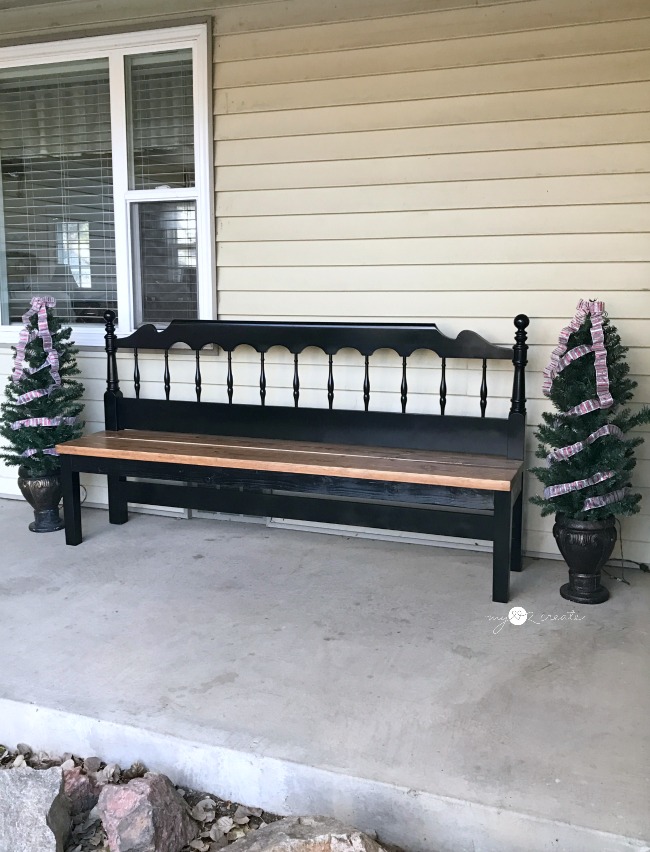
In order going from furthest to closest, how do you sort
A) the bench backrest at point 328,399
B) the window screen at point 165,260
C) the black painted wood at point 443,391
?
1. the window screen at point 165,260
2. the black painted wood at point 443,391
3. the bench backrest at point 328,399

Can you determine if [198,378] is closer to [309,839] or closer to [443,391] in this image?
[443,391]

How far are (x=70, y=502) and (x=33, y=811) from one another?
1.94 meters

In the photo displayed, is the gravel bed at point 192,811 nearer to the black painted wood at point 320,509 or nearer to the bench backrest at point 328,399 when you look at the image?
the black painted wood at point 320,509

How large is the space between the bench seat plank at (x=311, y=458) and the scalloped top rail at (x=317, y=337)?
0.45 m

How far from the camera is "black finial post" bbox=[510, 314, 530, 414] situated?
10.3ft

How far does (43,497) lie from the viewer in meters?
3.83

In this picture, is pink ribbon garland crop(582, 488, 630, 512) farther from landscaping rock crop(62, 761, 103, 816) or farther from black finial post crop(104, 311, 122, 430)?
black finial post crop(104, 311, 122, 430)

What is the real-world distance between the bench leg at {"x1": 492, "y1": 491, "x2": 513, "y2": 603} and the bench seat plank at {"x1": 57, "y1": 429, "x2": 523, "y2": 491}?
0.06 m

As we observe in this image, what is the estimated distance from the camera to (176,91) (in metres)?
3.82

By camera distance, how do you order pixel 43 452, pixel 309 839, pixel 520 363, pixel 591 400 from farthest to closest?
pixel 43 452, pixel 520 363, pixel 591 400, pixel 309 839

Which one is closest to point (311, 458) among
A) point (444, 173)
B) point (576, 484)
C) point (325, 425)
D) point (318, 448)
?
point (318, 448)

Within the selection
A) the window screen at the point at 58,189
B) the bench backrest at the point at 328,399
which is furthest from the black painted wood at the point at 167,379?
the window screen at the point at 58,189

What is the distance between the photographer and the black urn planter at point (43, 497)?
12.5 feet

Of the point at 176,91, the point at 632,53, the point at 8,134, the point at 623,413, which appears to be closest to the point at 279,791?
the point at 623,413
